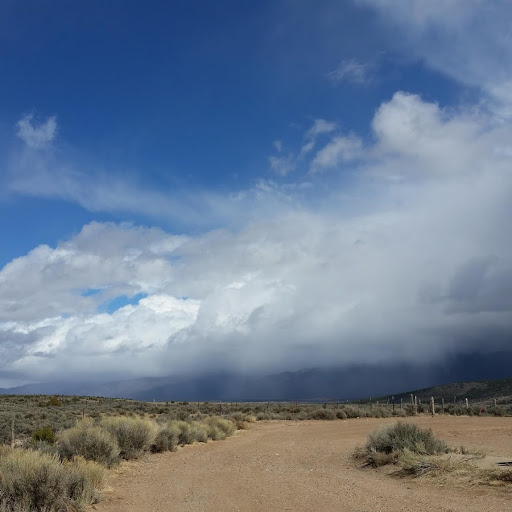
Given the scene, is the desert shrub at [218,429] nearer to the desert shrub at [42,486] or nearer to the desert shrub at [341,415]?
the desert shrub at [341,415]

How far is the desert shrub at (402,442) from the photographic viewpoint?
627 inches

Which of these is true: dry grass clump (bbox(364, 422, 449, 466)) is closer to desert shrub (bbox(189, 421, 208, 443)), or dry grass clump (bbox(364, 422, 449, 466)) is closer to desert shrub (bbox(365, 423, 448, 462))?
desert shrub (bbox(365, 423, 448, 462))

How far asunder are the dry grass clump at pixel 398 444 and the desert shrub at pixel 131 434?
8.89 metres

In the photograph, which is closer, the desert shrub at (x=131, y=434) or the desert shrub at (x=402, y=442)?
the desert shrub at (x=402, y=442)

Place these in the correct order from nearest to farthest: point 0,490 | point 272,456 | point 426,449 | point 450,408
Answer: point 0,490 → point 426,449 → point 272,456 → point 450,408

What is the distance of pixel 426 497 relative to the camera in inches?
445

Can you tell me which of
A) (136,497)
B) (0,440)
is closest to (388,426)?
(136,497)

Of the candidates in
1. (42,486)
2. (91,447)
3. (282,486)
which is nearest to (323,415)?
(91,447)

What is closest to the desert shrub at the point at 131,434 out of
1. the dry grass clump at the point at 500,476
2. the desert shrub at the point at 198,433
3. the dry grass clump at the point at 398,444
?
the desert shrub at the point at 198,433

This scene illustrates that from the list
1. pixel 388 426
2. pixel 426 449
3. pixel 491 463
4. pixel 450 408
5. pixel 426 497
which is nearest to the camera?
pixel 426 497

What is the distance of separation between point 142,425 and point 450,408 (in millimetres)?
36083

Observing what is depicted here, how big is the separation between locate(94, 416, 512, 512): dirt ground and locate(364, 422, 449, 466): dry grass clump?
0.72 m

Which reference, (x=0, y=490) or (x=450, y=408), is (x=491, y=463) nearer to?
(x=0, y=490)

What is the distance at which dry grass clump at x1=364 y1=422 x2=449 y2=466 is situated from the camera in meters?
15.9
